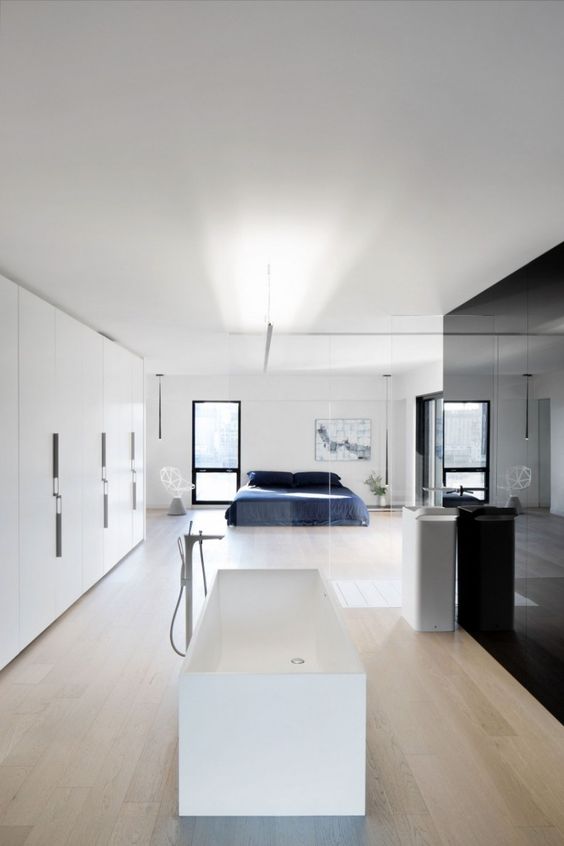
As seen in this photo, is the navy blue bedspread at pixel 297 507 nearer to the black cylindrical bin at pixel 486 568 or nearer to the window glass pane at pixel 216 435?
the window glass pane at pixel 216 435

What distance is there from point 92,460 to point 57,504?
39.6 inches

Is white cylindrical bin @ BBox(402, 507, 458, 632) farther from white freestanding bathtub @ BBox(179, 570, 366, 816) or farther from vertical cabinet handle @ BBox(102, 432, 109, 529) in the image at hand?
vertical cabinet handle @ BBox(102, 432, 109, 529)

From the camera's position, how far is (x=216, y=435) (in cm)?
520

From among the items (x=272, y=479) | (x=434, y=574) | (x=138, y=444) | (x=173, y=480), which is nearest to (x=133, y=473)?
(x=138, y=444)

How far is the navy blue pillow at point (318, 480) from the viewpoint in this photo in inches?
197

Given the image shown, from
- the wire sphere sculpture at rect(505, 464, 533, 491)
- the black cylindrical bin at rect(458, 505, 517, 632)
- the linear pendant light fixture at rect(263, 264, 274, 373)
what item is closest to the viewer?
the wire sphere sculpture at rect(505, 464, 533, 491)

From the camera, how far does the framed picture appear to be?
500 centimetres

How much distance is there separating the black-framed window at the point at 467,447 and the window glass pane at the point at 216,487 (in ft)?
5.77

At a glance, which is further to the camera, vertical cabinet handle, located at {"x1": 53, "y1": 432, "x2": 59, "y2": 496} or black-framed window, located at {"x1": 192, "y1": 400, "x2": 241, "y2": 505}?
black-framed window, located at {"x1": 192, "y1": 400, "x2": 241, "y2": 505}

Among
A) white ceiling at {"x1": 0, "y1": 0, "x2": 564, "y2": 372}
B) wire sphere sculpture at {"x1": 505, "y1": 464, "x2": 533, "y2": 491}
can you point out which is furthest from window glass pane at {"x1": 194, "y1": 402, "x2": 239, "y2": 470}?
wire sphere sculpture at {"x1": 505, "y1": 464, "x2": 533, "y2": 491}

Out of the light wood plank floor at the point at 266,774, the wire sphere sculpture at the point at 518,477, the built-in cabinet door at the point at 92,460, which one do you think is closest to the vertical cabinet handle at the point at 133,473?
the built-in cabinet door at the point at 92,460

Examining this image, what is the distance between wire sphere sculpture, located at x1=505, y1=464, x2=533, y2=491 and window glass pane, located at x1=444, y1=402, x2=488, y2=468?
42 centimetres

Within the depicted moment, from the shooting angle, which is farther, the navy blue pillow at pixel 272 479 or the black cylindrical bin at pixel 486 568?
the navy blue pillow at pixel 272 479

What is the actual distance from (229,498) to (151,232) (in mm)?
2794
